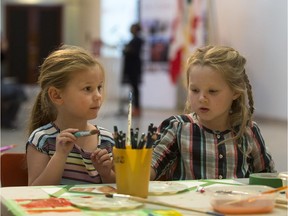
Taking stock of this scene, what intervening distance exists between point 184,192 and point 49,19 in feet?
58.2

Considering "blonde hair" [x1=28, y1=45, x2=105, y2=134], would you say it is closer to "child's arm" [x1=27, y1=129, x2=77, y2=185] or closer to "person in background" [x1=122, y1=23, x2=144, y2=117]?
"child's arm" [x1=27, y1=129, x2=77, y2=185]

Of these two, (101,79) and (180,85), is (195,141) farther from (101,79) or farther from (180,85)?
(180,85)

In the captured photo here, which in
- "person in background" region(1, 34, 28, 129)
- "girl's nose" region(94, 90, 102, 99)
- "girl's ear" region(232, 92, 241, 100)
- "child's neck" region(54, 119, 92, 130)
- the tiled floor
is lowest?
the tiled floor

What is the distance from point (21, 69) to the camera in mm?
19312

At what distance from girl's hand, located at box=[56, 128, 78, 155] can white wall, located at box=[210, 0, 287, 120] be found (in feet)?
24.6

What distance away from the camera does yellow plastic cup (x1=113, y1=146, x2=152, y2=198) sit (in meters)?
1.64

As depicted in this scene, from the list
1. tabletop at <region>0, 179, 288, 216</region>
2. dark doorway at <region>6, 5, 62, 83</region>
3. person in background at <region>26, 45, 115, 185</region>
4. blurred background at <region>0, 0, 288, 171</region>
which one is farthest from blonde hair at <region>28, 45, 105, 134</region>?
dark doorway at <region>6, 5, 62, 83</region>

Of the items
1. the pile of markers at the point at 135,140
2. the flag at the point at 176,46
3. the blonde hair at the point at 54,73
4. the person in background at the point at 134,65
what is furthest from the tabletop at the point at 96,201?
the flag at the point at 176,46

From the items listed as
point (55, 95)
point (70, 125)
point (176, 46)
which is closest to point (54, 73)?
point (55, 95)

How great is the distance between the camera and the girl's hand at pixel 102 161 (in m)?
1.96

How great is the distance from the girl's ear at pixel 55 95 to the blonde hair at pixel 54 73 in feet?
0.04

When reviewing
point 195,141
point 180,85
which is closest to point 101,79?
point 195,141

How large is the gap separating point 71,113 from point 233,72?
0.55 metres

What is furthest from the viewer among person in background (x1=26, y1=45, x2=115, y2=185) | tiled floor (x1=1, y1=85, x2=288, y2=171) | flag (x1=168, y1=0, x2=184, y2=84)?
flag (x1=168, y1=0, x2=184, y2=84)
